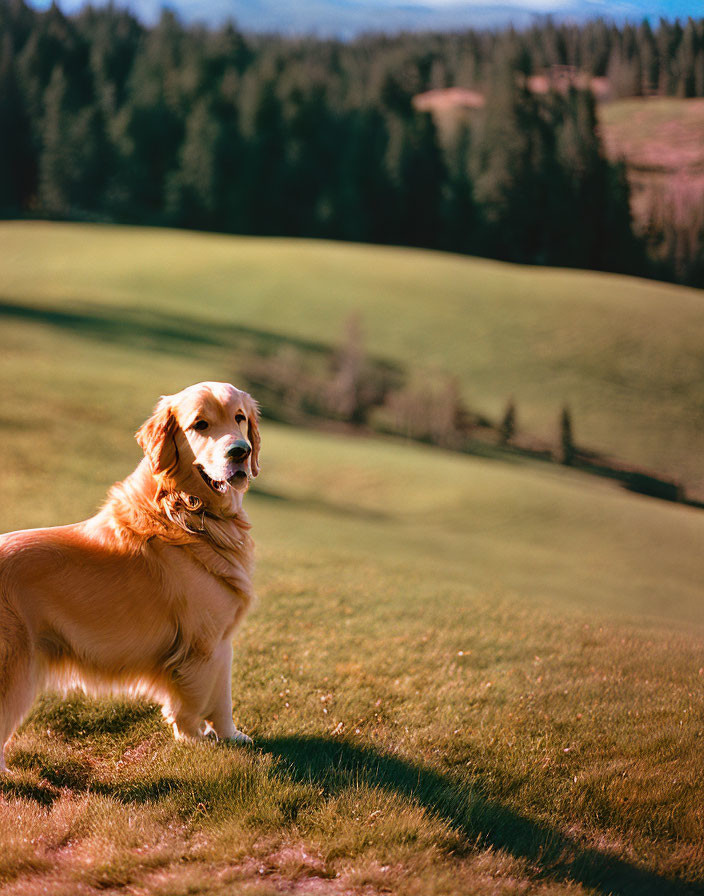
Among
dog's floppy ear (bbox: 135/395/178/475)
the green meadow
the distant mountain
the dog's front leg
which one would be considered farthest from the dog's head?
the distant mountain

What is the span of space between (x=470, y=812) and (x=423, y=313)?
24946 millimetres

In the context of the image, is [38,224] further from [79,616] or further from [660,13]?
[79,616]

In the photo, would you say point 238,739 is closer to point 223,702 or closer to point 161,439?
point 223,702

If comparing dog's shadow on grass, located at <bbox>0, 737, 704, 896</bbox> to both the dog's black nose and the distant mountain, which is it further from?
the distant mountain

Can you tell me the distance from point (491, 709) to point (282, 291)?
32.2m

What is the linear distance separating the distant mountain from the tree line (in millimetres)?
593

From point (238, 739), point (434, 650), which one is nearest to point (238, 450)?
point (238, 739)

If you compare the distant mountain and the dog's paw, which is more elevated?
the distant mountain

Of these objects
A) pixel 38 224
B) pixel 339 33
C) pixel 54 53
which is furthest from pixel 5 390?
pixel 54 53

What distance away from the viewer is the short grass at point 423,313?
16.0 metres

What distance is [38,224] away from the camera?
144 ft

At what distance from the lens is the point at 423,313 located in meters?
28.5

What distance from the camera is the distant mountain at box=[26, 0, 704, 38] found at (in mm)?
13367

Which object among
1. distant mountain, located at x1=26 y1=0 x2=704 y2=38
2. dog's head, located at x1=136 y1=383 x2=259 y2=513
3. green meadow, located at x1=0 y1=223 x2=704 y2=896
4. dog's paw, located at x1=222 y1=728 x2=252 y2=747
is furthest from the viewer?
distant mountain, located at x1=26 y1=0 x2=704 y2=38
